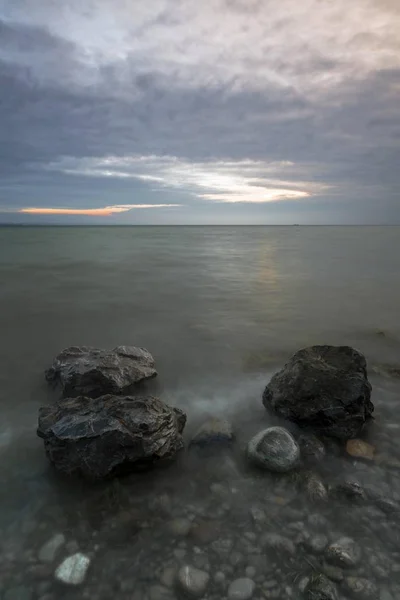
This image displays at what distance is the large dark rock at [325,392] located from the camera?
4.79 meters

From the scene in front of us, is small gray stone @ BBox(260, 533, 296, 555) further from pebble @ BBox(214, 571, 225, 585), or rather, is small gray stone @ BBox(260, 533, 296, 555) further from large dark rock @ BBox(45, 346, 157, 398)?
large dark rock @ BBox(45, 346, 157, 398)

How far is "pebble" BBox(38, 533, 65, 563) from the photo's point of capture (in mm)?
3150

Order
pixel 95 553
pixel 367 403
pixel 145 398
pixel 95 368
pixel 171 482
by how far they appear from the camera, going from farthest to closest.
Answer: pixel 95 368 < pixel 367 403 < pixel 145 398 < pixel 171 482 < pixel 95 553

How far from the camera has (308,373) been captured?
515 cm

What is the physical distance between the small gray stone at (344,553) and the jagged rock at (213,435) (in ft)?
5.51

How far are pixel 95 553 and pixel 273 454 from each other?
6.39 feet

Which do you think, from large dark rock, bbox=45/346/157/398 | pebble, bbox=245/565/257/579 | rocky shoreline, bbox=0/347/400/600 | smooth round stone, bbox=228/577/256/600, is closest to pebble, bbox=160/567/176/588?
rocky shoreline, bbox=0/347/400/600

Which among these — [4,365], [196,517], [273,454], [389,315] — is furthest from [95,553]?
[389,315]

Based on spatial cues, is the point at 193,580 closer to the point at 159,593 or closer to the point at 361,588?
the point at 159,593

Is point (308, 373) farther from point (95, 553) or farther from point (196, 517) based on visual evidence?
point (95, 553)

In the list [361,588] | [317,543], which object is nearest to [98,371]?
[317,543]

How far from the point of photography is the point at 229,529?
3422 mm

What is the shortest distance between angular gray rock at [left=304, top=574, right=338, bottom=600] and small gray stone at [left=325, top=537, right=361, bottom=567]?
21 centimetres

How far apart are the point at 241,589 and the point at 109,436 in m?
1.79
